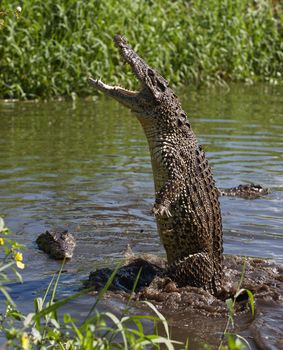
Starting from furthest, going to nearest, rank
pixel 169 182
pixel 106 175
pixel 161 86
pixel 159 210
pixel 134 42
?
1. pixel 134 42
2. pixel 106 175
3. pixel 161 86
4. pixel 169 182
5. pixel 159 210

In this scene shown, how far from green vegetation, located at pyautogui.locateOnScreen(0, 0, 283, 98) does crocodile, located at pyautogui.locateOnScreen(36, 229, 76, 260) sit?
8002 mm

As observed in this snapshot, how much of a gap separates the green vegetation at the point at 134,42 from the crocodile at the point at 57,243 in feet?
26.3

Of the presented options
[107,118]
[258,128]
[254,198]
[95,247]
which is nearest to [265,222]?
[254,198]

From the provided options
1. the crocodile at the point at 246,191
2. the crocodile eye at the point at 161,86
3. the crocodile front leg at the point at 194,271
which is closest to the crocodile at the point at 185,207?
the crocodile front leg at the point at 194,271

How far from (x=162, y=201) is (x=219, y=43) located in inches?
510

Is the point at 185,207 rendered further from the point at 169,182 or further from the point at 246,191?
the point at 246,191

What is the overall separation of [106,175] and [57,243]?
11.4 feet

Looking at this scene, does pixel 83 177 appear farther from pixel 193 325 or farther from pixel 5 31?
pixel 5 31

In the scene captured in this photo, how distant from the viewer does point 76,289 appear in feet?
23.3

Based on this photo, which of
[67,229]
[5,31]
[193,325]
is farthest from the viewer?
[5,31]

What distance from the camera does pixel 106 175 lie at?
441 inches

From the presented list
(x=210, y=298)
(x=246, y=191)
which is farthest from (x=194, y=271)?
(x=246, y=191)

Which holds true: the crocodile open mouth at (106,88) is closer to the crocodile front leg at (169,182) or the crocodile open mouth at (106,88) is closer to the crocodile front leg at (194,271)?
the crocodile front leg at (169,182)

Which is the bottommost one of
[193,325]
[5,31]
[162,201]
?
[193,325]
